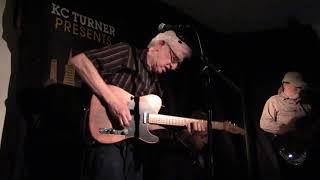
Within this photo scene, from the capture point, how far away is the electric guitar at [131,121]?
1.92 meters

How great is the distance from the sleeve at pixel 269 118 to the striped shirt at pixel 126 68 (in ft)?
3.06

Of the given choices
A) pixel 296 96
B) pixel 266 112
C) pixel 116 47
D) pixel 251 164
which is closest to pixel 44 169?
pixel 116 47

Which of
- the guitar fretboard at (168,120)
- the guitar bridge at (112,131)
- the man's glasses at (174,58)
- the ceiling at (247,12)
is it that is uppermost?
the ceiling at (247,12)

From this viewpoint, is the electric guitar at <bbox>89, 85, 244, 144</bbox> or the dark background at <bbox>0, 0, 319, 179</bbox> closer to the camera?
the dark background at <bbox>0, 0, 319, 179</bbox>

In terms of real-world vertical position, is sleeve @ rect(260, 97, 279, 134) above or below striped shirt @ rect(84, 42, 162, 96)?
below

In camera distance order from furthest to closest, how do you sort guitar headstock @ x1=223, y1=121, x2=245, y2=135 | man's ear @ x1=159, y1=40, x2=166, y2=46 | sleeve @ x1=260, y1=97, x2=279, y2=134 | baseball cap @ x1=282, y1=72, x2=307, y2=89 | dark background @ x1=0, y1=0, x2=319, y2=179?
1. baseball cap @ x1=282, y1=72, x2=307, y2=89
2. sleeve @ x1=260, y1=97, x2=279, y2=134
3. guitar headstock @ x1=223, y1=121, x2=245, y2=135
4. man's ear @ x1=159, y1=40, x2=166, y2=46
5. dark background @ x1=0, y1=0, x2=319, y2=179

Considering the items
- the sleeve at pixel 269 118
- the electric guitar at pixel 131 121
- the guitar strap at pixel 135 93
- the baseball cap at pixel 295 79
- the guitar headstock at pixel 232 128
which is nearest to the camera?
the electric guitar at pixel 131 121

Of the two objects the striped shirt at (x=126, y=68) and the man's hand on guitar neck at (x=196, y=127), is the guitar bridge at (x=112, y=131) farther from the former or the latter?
the man's hand on guitar neck at (x=196, y=127)

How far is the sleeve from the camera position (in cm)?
→ 280

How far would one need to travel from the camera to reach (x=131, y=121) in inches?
80.0

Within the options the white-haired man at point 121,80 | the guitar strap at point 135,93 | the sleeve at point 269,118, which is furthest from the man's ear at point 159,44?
the sleeve at point 269,118

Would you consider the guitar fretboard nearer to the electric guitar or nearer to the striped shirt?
the electric guitar

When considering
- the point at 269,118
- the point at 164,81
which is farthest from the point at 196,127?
the point at 269,118

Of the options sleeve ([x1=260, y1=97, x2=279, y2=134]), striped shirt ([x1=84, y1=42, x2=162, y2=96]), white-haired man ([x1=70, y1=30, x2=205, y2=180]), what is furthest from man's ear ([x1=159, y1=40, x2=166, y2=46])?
sleeve ([x1=260, y1=97, x2=279, y2=134])
